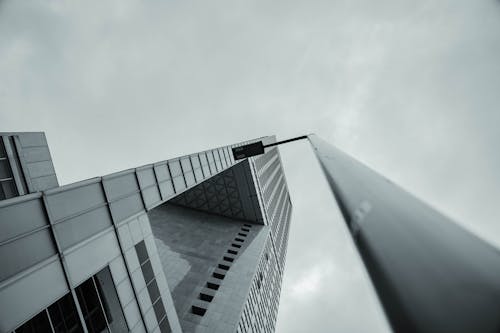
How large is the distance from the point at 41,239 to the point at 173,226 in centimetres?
4507

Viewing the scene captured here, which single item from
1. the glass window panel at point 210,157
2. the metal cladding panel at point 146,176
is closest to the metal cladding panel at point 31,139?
the glass window panel at point 210,157

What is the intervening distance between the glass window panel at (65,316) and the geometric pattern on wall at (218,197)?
41.5m

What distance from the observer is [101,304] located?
1066cm

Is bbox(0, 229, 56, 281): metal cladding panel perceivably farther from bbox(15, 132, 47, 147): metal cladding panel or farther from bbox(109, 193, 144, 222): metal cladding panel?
bbox(15, 132, 47, 147): metal cladding panel

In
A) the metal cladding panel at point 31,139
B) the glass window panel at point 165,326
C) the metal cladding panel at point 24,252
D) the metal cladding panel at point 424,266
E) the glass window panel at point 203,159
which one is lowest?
the glass window panel at point 165,326

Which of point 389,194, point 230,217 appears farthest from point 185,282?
point 389,194

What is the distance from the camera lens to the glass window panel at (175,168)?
18370mm

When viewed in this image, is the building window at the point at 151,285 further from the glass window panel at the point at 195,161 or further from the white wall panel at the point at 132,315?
the glass window panel at the point at 195,161

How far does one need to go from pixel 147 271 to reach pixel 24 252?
664 cm

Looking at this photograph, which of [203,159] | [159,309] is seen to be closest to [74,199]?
[159,309]

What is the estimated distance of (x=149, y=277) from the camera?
45.8 ft

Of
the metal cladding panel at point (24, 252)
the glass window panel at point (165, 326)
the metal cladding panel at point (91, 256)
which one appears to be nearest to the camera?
the metal cladding panel at point (24, 252)

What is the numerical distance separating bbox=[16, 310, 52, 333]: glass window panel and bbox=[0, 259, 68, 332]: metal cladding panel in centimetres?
25

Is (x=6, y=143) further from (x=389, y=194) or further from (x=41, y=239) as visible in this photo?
(x=389, y=194)
